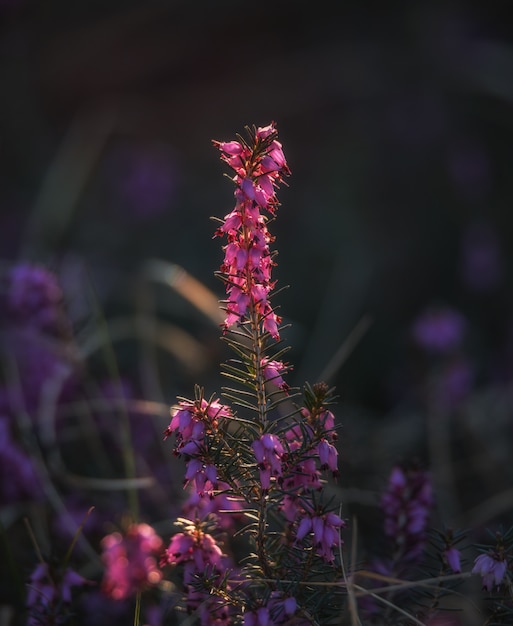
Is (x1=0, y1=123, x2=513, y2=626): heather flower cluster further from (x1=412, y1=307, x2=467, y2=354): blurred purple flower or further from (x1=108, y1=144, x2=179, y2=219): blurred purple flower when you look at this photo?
(x1=108, y1=144, x2=179, y2=219): blurred purple flower

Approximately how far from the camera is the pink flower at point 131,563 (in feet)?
7.36

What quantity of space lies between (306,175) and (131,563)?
494 centimetres

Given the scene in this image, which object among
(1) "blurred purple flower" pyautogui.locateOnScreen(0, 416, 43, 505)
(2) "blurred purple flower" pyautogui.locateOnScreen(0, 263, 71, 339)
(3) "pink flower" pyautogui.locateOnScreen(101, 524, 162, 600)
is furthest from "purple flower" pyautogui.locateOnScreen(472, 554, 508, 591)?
(2) "blurred purple flower" pyautogui.locateOnScreen(0, 263, 71, 339)

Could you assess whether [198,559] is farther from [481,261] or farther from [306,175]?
[306,175]

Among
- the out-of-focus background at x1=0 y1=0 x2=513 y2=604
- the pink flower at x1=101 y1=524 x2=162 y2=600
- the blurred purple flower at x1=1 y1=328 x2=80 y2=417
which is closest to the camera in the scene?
the pink flower at x1=101 y1=524 x2=162 y2=600

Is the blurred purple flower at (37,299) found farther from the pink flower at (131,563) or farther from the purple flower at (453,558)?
the purple flower at (453,558)

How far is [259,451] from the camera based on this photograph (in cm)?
163

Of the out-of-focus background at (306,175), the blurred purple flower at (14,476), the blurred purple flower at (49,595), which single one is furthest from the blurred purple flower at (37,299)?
the blurred purple flower at (49,595)

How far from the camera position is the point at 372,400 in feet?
16.2

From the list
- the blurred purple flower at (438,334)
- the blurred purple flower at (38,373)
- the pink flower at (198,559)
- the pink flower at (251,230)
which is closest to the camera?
the pink flower at (251,230)

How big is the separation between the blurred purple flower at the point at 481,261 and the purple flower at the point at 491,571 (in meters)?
4.15

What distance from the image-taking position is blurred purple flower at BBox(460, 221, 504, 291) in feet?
18.5

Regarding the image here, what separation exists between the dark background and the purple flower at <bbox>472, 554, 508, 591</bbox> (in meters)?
3.13

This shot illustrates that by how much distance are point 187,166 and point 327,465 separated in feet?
18.5
